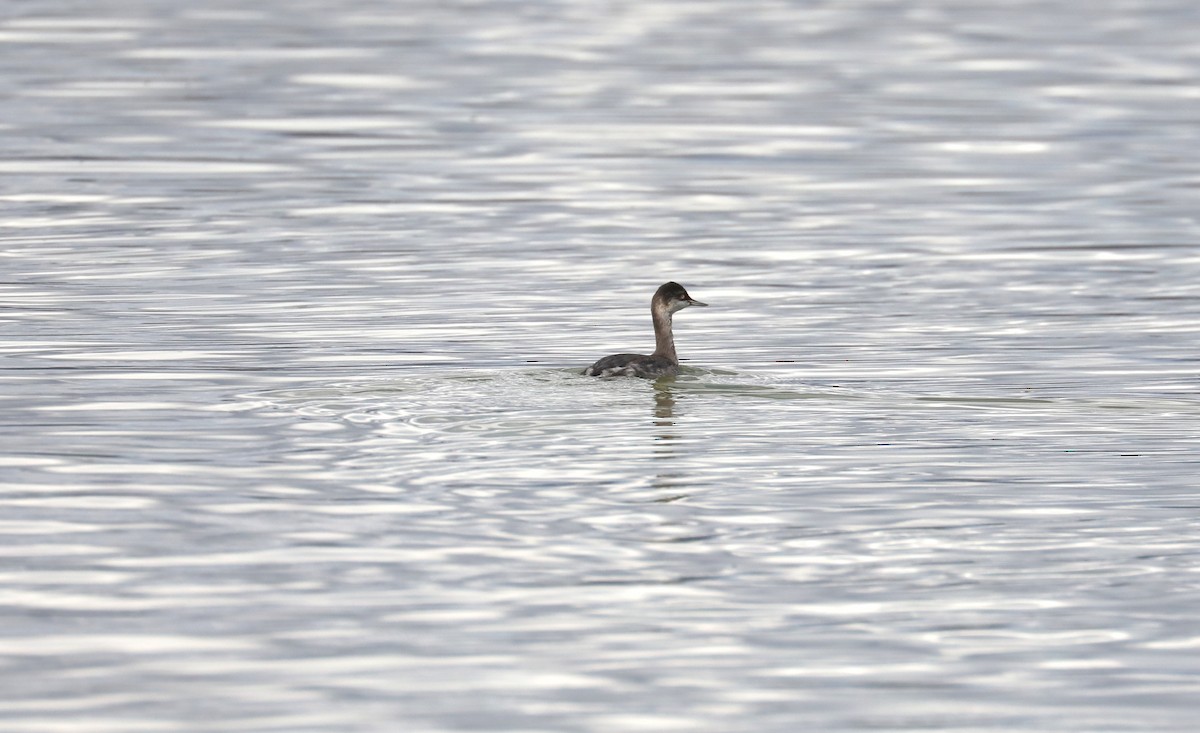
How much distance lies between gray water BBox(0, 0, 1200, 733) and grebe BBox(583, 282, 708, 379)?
0.55 feet

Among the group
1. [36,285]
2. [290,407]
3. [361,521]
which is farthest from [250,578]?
[36,285]

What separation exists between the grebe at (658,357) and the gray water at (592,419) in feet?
0.55

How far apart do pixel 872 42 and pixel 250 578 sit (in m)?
37.5

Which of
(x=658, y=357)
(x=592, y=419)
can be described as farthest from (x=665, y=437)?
(x=658, y=357)

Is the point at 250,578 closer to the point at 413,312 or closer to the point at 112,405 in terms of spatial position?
the point at 112,405

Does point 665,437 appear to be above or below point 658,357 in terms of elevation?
below

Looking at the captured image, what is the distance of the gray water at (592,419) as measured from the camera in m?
9.96

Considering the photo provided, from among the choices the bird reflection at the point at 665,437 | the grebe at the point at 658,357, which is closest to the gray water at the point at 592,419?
the bird reflection at the point at 665,437

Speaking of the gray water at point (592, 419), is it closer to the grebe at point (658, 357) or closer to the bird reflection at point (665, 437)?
the bird reflection at point (665, 437)

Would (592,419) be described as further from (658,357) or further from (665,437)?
(658,357)

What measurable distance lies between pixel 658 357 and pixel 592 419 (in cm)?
184

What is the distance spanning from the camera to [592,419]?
15.1 meters

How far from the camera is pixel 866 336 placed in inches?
756

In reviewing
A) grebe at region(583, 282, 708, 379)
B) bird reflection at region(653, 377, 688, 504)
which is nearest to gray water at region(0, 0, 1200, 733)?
bird reflection at region(653, 377, 688, 504)
